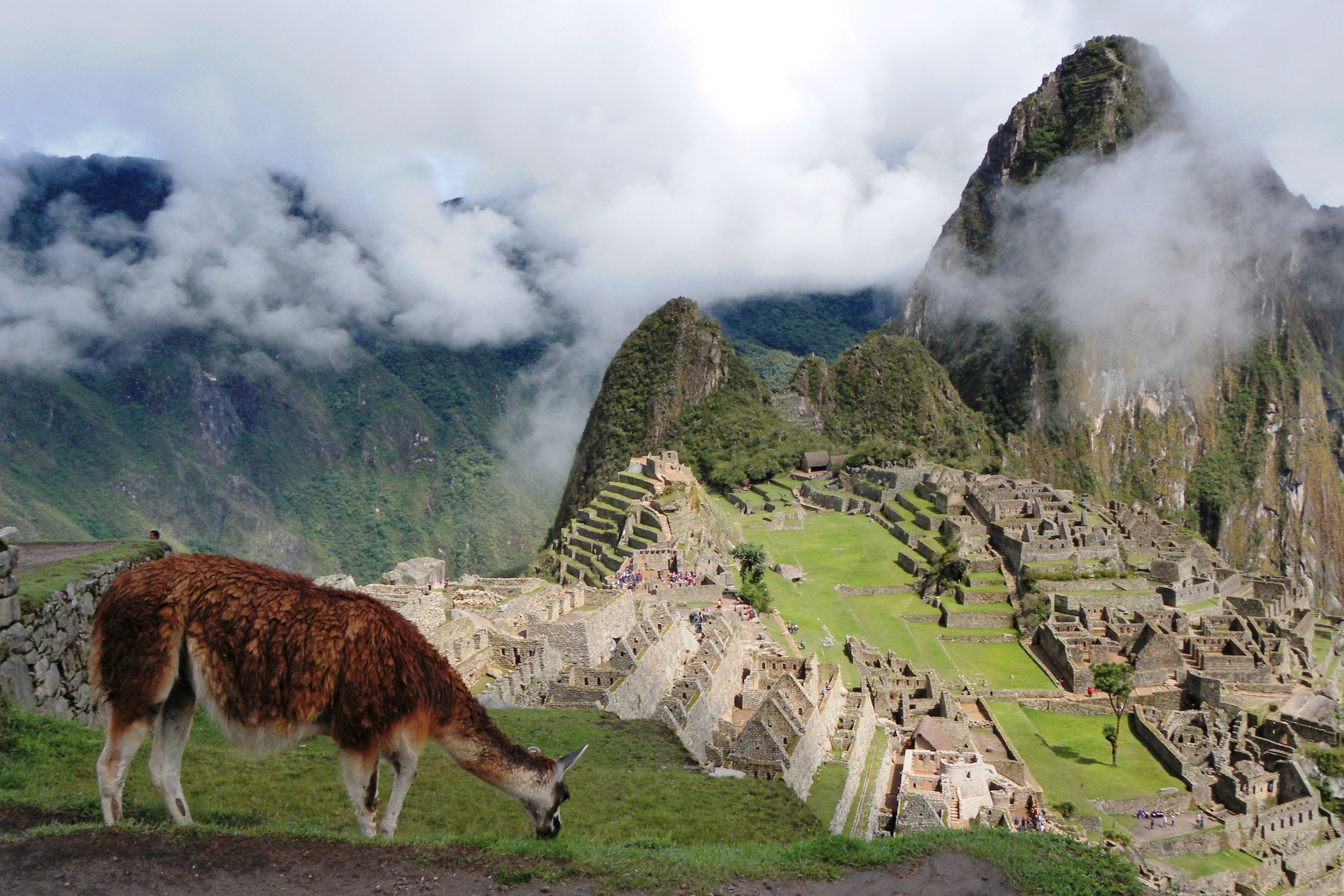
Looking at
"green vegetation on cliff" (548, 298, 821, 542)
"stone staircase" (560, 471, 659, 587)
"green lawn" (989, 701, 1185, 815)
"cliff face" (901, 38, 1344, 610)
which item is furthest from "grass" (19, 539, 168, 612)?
"cliff face" (901, 38, 1344, 610)

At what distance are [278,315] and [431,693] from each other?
124 metres

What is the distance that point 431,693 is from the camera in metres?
5.55

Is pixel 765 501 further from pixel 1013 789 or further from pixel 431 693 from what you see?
pixel 431 693

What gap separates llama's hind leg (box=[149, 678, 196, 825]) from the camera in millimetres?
5395

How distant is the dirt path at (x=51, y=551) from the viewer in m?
8.91

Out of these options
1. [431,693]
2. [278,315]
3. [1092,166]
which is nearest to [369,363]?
[278,315]

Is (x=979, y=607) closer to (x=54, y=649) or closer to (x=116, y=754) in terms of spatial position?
(x=54, y=649)

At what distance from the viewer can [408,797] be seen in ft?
25.7

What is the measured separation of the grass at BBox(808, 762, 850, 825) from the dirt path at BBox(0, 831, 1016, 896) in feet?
24.5

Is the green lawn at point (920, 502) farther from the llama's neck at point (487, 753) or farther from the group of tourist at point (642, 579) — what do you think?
the llama's neck at point (487, 753)

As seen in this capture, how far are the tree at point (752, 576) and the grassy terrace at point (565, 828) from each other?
18.5 m

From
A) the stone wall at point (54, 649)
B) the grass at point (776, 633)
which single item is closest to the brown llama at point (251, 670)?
the stone wall at point (54, 649)

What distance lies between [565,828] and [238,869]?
337 centimetres

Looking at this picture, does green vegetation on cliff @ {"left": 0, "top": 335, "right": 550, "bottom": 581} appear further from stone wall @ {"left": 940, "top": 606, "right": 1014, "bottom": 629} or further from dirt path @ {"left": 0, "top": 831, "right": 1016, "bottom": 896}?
dirt path @ {"left": 0, "top": 831, "right": 1016, "bottom": 896}
